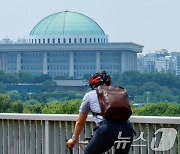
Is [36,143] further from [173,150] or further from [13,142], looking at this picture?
[173,150]

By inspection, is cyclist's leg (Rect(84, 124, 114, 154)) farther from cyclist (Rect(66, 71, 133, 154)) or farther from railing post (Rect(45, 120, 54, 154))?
railing post (Rect(45, 120, 54, 154))

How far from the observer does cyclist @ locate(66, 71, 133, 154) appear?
10.1 m

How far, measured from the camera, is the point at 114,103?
33.2 ft

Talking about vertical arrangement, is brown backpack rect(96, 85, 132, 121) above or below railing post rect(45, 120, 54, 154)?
above

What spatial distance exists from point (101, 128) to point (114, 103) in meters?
0.26

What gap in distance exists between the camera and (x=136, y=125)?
11.8m

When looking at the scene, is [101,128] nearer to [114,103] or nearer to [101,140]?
[101,140]

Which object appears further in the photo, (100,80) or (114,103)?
(100,80)

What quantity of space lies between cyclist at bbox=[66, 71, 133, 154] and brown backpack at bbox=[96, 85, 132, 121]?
0.21 feet

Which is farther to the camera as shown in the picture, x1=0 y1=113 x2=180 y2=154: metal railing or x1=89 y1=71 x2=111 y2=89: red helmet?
x1=0 y1=113 x2=180 y2=154: metal railing

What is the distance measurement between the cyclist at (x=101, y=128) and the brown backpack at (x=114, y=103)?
64mm

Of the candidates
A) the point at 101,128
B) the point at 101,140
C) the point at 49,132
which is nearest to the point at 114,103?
the point at 101,128

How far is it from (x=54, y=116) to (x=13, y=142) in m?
0.81

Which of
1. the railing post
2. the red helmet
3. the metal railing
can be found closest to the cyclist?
the red helmet
